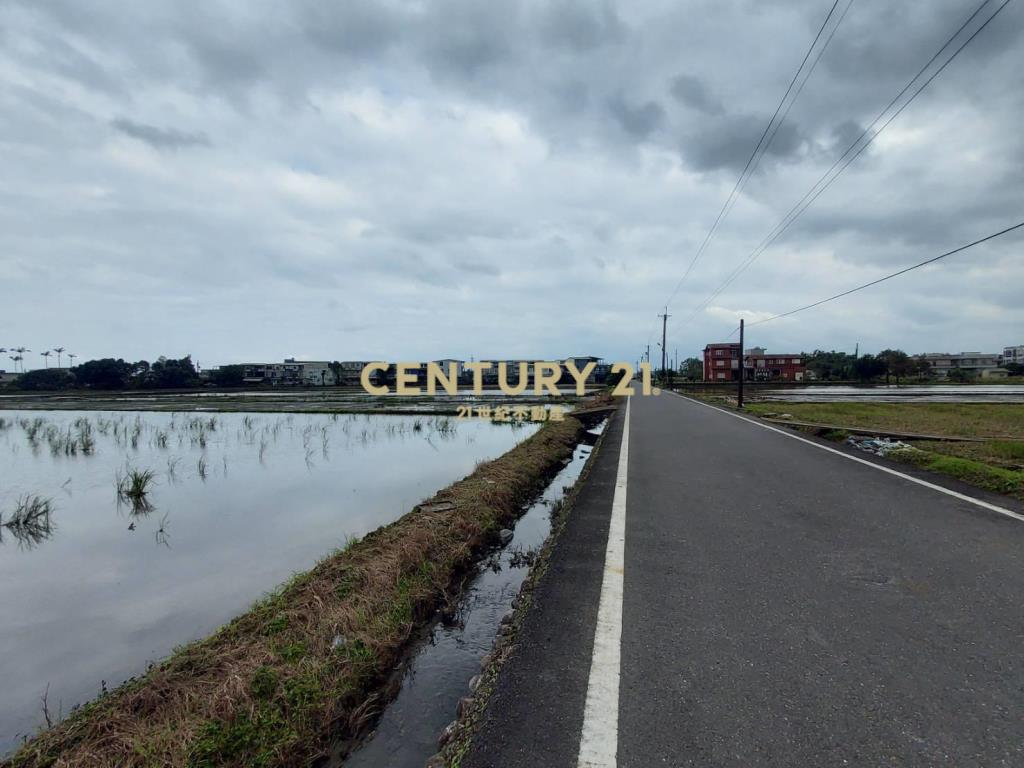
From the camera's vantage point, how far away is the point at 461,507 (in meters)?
7.20

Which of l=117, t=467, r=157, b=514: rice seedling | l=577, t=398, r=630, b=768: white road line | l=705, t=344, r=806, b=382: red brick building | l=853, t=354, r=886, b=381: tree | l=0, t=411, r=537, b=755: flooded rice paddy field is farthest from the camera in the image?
l=705, t=344, r=806, b=382: red brick building

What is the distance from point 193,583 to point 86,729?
3.30 meters

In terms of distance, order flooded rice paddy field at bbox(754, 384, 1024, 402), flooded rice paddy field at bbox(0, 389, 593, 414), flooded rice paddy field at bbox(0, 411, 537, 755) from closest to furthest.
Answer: flooded rice paddy field at bbox(0, 411, 537, 755), flooded rice paddy field at bbox(0, 389, 593, 414), flooded rice paddy field at bbox(754, 384, 1024, 402)

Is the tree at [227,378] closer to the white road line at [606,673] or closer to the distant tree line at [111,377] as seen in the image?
the distant tree line at [111,377]

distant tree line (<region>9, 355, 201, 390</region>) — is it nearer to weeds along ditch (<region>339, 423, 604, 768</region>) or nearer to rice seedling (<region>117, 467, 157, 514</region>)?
rice seedling (<region>117, 467, 157, 514</region>)

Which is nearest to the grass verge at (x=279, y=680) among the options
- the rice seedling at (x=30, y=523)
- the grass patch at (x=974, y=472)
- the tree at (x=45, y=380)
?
the rice seedling at (x=30, y=523)

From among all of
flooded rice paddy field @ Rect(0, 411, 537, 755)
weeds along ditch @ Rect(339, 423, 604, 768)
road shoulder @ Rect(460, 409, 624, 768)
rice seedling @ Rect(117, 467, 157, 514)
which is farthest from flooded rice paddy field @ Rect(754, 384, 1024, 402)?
rice seedling @ Rect(117, 467, 157, 514)

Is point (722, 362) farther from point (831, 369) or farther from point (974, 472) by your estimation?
point (974, 472)

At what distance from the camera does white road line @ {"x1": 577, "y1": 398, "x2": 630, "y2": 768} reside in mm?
2119

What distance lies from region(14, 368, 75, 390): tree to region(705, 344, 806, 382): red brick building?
4850 inches

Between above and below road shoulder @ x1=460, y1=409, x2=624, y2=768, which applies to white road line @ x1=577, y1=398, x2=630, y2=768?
above

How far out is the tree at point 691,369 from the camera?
132 meters

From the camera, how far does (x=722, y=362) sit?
10181cm

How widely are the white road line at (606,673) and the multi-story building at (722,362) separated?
342 ft
